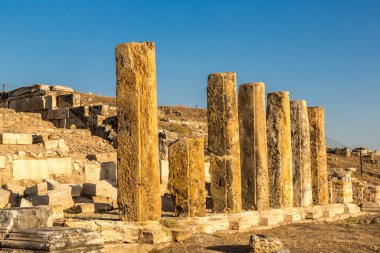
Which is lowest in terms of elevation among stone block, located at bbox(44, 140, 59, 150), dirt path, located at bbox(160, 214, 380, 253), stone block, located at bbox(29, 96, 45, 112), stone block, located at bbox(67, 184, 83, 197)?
dirt path, located at bbox(160, 214, 380, 253)

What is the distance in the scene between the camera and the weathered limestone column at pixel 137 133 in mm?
10844

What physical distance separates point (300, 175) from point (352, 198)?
5.10 metres

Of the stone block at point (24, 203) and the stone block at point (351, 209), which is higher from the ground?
the stone block at point (24, 203)

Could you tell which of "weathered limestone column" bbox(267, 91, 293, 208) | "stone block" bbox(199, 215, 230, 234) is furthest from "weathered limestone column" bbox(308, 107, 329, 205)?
"stone block" bbox(199, 215, 230, 234)

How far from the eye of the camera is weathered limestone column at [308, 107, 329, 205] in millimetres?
17922

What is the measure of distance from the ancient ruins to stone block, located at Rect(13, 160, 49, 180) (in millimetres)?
29

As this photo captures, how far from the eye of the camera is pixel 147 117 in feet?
36.0

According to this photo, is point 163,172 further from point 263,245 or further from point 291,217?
point 263,245

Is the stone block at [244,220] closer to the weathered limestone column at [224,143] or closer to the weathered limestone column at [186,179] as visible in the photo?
the weathered limestone column at [224,143]

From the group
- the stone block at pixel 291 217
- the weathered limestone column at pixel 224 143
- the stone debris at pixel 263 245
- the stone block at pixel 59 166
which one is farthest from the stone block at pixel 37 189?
the stone debris at pixel 263 245

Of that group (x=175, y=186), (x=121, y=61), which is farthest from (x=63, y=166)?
(x=121, y=61)

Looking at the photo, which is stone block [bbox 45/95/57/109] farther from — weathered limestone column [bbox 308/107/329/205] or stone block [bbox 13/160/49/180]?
weathered limestone column [bbox 308/107/329/205]

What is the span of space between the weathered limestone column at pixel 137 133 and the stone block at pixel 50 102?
1932 cm

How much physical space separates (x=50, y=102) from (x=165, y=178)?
45.3 feet
